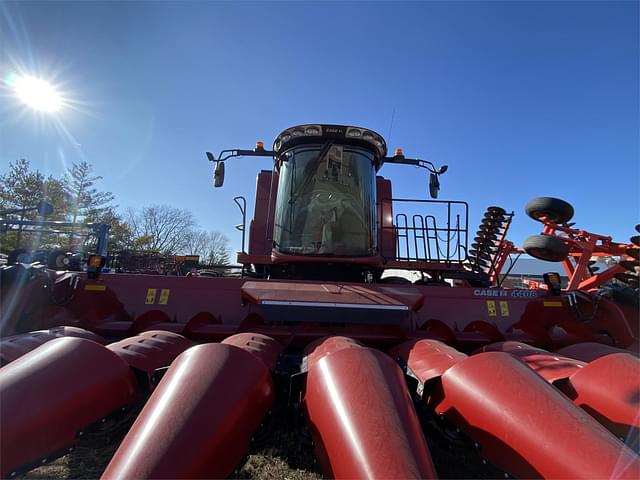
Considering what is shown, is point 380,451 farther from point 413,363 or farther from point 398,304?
point 398,304

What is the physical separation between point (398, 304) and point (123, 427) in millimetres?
2228

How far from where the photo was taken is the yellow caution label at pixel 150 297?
3539mm

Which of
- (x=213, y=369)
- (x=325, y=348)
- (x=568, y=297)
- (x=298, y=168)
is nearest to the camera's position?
(x=213, y=369)

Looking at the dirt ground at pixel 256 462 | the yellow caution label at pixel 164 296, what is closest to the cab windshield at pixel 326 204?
the yellow caution label at pixel 164 296

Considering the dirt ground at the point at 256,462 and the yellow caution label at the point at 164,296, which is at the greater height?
the yellow caution label at the point at 164,296

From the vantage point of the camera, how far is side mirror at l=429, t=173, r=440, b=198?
534 cm

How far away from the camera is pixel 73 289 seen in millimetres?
3484

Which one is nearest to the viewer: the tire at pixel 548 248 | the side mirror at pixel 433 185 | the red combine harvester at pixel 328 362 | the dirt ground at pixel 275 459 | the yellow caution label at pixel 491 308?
the red combine harvester at pixel 328 362

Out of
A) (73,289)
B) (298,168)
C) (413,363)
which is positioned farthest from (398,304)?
(73,289)

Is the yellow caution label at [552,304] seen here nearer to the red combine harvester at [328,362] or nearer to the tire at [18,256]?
the red combine harvester at [328,362]

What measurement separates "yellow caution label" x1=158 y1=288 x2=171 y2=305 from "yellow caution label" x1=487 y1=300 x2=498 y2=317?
350 centimetres

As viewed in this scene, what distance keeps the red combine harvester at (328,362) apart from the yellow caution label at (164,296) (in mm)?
12

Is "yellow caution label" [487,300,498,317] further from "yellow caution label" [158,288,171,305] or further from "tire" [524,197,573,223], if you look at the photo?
"tire" [524,197,573,223]

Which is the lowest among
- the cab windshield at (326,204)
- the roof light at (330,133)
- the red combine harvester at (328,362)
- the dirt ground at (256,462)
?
the dirt ground at (256,462)
